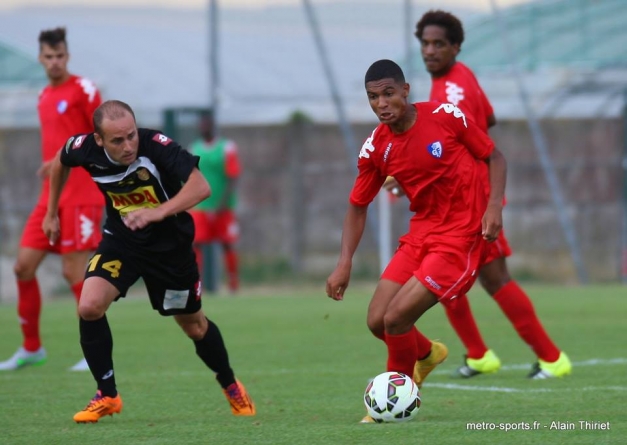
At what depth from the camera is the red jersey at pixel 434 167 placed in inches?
256

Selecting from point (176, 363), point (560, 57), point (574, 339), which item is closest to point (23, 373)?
point (176, 363)

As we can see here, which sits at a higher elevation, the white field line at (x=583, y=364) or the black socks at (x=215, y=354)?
the black socks at (x=215, y=354)

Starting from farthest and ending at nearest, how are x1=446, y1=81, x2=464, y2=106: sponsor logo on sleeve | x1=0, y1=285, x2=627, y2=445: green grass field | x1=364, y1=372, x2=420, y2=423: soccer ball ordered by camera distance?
x1=446, y1=81, x2=464, y2=106: sponsor logo on sleeve, x1=364, y1=372, x2=420, y2=423: soccer ball, x1=0, y1=285, x2=627, y2=445: green grass field

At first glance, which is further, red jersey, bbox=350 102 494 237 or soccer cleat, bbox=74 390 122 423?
red jersey, bbox=350 102 494 237

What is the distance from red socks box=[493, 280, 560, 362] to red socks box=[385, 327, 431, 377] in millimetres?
1598

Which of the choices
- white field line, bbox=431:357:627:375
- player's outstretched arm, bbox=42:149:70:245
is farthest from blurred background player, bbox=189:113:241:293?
player's outstretched arm, bbox=42:149:70:245

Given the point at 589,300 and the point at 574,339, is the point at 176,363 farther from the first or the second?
the point at 589,300

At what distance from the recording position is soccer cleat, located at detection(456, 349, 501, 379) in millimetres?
8273

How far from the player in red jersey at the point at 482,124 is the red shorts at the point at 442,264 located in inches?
50.8

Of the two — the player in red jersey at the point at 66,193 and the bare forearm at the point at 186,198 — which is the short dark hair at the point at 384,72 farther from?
the player in red jersey at the point at 66,193

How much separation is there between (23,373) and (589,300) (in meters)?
7.61

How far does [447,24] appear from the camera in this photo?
26.5 ft

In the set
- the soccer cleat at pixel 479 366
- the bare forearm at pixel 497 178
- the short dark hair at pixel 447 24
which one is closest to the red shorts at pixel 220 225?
the soccer cleat at pixel 479 366

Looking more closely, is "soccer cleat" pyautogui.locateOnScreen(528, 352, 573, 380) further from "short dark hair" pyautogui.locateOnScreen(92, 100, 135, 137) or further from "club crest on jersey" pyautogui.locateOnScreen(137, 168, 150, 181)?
"short dark hair" pyautogui.locateOnScreen(92, 100, 135, 137)
